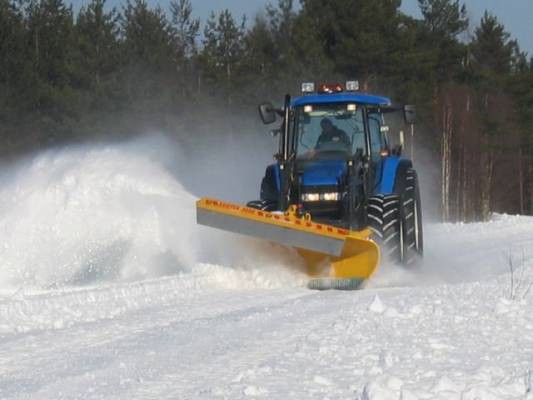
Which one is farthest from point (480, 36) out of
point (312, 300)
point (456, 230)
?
point (312, 300)

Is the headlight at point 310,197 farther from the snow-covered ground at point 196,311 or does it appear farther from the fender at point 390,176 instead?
the fender at point 390,176

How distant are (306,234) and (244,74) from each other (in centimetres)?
2582

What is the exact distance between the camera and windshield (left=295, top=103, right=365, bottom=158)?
409 inches

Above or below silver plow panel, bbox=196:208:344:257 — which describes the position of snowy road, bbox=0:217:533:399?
below

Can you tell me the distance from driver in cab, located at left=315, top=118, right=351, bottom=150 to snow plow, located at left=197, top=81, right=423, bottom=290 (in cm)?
1

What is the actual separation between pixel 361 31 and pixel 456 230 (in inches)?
613

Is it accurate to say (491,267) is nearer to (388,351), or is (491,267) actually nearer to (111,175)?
(111,175)

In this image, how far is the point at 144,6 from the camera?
33.0m

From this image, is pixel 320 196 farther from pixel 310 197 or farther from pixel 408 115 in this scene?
pixel 408 115

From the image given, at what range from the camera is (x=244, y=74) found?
3412 centimetres

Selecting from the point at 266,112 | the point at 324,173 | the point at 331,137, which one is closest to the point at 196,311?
the point at 324,173

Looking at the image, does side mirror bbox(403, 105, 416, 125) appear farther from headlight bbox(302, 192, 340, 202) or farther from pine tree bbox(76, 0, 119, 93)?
pine tree bbox(76, 0, 119, 93)

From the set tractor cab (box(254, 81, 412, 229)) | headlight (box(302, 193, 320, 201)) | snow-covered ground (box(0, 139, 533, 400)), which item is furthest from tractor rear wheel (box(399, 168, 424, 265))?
headlight (box(302, 193, 320, 201))

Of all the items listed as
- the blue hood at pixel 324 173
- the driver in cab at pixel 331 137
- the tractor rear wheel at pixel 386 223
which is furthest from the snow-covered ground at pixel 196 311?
the driver in cab at pixel 331 137
